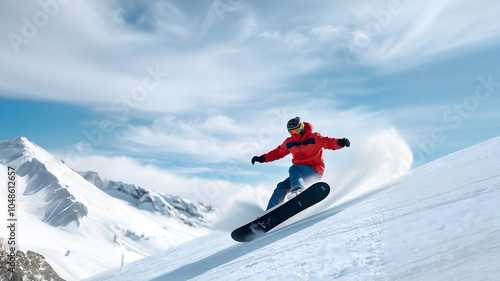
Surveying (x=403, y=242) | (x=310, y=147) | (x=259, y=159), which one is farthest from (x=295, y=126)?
(x=403, y=242)

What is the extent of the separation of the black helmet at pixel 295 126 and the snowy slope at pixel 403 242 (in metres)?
2.72

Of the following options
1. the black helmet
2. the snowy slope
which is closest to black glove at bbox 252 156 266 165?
the black helmet

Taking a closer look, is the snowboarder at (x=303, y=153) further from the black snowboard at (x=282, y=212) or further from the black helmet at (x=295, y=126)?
the black snowboard at (x=282, y=212)

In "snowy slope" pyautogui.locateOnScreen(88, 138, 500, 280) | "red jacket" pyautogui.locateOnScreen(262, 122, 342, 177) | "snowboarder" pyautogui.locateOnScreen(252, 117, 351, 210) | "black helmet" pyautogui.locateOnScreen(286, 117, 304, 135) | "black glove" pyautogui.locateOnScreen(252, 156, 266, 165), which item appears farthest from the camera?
"black glove" pyautogui.locateOnScreen(252, 156, 266, 165)

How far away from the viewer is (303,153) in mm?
7520

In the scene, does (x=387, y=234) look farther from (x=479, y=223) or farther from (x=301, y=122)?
(x=301, y=122)

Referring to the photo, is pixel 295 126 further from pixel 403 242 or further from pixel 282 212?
pixel 403 242

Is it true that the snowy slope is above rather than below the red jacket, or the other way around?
below

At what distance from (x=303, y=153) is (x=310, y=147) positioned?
22 cm

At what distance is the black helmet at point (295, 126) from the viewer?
24.6 ft

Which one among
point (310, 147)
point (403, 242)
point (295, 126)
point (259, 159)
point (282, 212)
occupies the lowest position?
point (403, 242)

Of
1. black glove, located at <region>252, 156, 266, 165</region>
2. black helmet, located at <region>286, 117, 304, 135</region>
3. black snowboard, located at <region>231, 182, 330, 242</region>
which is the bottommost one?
black snowboard, located at <region>231, 182, 330, 242</region>

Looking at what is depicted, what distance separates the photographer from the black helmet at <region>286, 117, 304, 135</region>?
7504mm

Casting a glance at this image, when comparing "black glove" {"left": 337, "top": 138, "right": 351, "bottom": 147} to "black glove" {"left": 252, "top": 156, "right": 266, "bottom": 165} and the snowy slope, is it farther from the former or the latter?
"black glove" {"left": 252, "top": 156, "right": 266, "bottom": 165}
